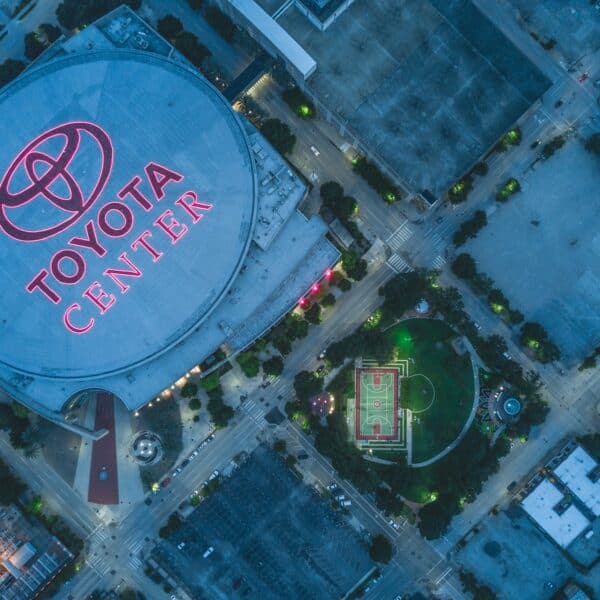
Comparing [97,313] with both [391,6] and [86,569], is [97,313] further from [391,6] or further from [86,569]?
[391,6]

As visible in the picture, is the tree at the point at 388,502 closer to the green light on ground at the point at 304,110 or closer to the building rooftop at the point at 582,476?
the building rooftop at the point at 582,476

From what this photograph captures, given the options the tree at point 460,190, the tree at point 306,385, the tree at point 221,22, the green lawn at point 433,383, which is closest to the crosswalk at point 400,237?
the tree at point 460,190

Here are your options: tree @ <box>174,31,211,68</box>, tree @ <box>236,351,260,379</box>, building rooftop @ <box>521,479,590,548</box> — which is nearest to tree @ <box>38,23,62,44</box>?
tree @ <box>174,31,211,68</box>

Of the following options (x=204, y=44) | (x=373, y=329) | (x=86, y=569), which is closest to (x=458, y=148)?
(x=373, y=329)

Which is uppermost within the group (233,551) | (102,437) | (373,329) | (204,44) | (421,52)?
(204,44)

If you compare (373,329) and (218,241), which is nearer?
(218,241)

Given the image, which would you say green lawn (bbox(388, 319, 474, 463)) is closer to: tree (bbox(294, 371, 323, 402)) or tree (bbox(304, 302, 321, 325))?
tree (bbox(304, 302, 321, 325))
